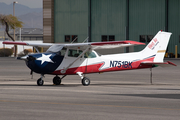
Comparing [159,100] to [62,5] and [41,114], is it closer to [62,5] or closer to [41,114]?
[41,114]

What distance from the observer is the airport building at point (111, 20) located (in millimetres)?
45344

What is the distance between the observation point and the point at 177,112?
312 inches

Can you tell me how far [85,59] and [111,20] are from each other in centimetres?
3239

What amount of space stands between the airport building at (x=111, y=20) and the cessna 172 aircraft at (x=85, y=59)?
30151 millimetres

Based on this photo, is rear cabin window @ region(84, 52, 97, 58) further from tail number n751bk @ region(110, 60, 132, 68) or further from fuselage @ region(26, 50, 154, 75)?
tail number n751bk @ region(110, 60, 132, 68)

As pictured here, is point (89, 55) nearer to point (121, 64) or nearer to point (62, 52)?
point (62, 52)

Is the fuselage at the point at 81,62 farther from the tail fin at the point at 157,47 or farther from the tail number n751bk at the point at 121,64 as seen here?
the tail fin at the point at 157,47

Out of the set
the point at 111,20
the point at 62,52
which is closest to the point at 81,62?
the point at 62,52

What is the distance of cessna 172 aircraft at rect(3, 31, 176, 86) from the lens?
13906 mm

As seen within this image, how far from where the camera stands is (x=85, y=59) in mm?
14898

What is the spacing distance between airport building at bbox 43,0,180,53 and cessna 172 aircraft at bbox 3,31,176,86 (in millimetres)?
30151

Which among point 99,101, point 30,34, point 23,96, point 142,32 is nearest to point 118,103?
point 99,101

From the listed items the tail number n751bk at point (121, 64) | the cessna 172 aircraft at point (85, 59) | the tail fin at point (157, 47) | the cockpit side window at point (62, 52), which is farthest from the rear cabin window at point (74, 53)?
the tail fin at point (157, 47)

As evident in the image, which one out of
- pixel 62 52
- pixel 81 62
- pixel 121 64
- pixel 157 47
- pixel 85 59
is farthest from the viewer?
pixel 157 47
